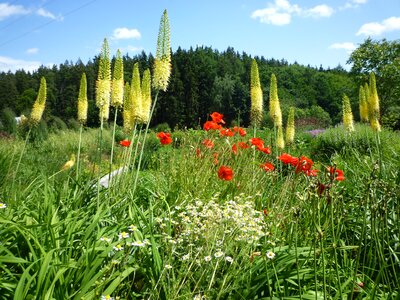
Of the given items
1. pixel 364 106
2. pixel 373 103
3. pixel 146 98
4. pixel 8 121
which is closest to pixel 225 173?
pixel 146 98

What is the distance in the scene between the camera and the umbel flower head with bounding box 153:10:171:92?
362 cm

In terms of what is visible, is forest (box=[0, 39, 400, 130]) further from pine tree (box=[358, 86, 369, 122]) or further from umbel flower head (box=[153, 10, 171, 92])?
umbel flower head (box=[153, 10, 171, 92])

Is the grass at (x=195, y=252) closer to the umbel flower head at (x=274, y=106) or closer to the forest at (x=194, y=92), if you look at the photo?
the umbel flower head at (x=274, y=106)

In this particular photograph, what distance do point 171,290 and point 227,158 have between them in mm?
2701

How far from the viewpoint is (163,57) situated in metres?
3.76

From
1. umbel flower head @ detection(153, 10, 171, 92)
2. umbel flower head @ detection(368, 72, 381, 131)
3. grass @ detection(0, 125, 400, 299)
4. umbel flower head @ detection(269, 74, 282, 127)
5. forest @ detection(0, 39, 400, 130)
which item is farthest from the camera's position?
forest @ detection(0, 39, 400, 130)

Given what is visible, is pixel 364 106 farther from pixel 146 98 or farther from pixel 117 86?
pixel 117 86

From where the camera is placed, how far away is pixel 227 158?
15.8 ft

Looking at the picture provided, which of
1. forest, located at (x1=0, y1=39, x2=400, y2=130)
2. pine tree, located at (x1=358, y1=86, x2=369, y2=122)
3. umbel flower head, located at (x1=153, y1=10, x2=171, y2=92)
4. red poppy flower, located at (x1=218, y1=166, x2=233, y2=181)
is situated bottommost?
red poppy flower, located at (x1=218, y1=166, x2=233, y2=181)

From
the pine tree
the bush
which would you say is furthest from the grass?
the bush

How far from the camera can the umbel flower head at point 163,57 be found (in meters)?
3.62

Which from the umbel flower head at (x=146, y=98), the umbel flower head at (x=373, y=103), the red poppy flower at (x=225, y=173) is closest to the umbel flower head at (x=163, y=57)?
the umbel flower head at (x=146, y=98)

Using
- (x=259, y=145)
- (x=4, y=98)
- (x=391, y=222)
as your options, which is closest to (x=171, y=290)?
(x=391, y=222)

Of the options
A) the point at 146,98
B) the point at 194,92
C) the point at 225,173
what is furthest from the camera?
the point at 194,92
